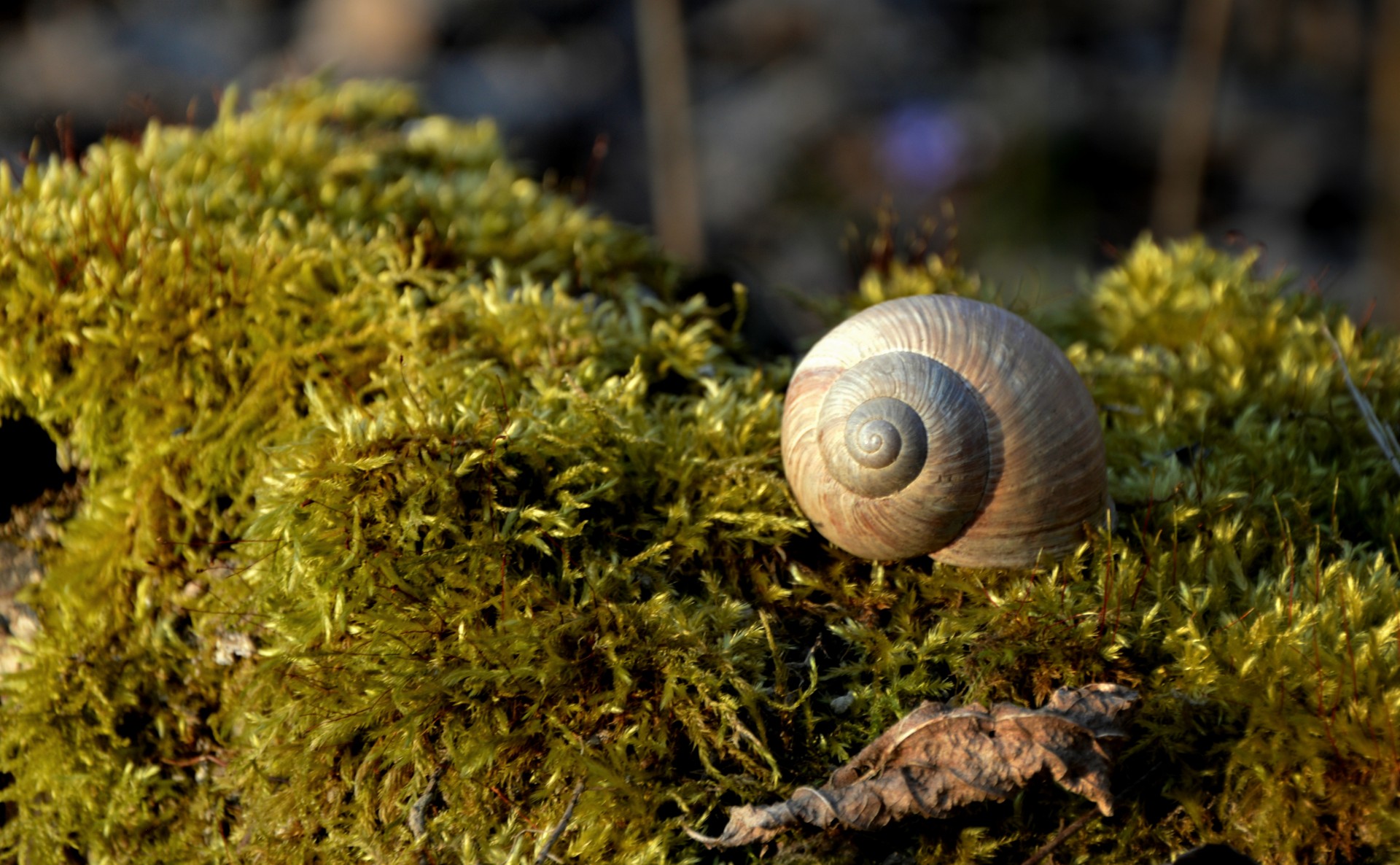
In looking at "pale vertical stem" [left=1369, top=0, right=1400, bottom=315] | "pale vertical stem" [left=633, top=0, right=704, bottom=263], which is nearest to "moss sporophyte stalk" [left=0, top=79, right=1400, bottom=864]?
"pale vertical stem" [left=633, top=0, right=704, bottom=263]

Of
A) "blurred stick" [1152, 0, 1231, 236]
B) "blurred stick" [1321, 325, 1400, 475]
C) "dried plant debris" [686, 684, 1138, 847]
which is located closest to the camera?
"dried plant debris" [686, 684, 1138, 847]

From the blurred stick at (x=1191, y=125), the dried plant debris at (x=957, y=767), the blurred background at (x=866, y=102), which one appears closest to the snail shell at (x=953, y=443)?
the dried plant debris at (x=957, y=767)

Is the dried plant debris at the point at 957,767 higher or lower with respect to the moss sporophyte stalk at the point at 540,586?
lower

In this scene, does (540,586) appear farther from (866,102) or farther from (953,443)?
(866,102)

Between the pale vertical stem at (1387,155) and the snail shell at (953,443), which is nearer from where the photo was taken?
the snail shell at (953,443)

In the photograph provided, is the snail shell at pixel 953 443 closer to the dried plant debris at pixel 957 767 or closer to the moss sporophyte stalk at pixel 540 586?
the moss sporophyte stalk at pixel 540 586

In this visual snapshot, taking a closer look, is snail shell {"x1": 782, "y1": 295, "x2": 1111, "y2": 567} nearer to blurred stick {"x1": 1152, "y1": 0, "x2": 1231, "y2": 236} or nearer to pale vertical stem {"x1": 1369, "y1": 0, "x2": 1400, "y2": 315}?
blurred stick {"x1": 1152, "y1": 0, "x2": 1231, "y2": 236}

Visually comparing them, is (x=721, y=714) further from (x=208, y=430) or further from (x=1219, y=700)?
(x=208, y=430)

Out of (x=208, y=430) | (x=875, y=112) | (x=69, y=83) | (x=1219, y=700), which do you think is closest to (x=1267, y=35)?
(x=875, y=112)
